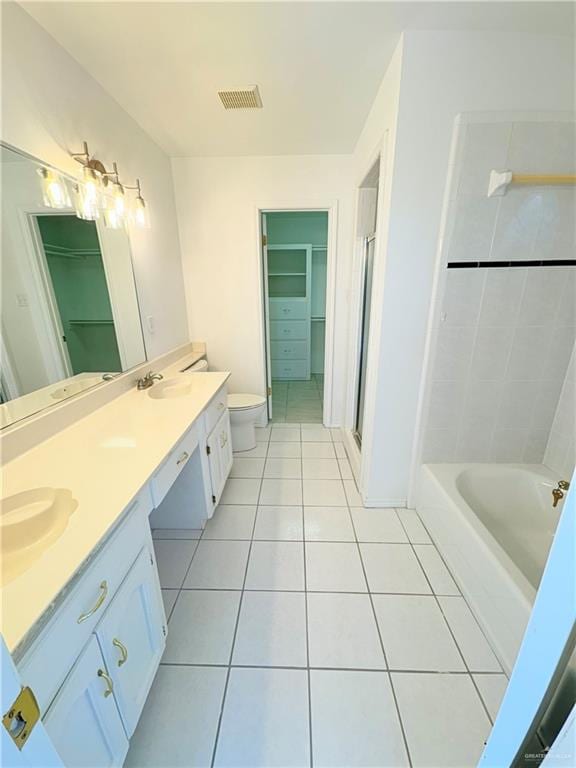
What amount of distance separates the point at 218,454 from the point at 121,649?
1109mm

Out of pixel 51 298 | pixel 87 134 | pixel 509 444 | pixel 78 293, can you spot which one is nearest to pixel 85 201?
pixel 87 134

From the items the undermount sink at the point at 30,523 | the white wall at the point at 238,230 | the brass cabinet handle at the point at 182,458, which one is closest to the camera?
the undermount sink at the point at 30,523

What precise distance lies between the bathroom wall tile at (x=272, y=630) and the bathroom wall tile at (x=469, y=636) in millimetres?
644

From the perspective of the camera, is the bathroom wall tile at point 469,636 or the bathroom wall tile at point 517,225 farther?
the bathroom wall tile at point 517,225

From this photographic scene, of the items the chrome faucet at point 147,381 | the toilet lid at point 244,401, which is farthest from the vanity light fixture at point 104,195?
the toilet lid at point 244,401

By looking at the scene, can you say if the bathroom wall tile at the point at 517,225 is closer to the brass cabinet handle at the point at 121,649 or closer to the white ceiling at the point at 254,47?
the white ceiling at the point at 254,47

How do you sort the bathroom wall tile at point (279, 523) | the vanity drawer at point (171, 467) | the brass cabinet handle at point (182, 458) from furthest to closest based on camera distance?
the bathroom wall tile at point (279, 523)
the brass cabinet handle at point (182, 458)
the vanity drawer at point (171, 467)

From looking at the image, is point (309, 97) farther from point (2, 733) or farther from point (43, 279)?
point (2, 733)

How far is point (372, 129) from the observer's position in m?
1.78

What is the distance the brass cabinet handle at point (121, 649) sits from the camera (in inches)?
31.2

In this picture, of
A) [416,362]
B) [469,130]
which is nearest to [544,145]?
[469,130]

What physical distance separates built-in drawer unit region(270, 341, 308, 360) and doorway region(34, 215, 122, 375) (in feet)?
9.24

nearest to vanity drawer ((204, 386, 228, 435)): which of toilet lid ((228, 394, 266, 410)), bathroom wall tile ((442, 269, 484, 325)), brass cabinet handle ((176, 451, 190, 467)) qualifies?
brass cabinet handle ((176, 451, 190, 467))

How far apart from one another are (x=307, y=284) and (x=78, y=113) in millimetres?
2871
